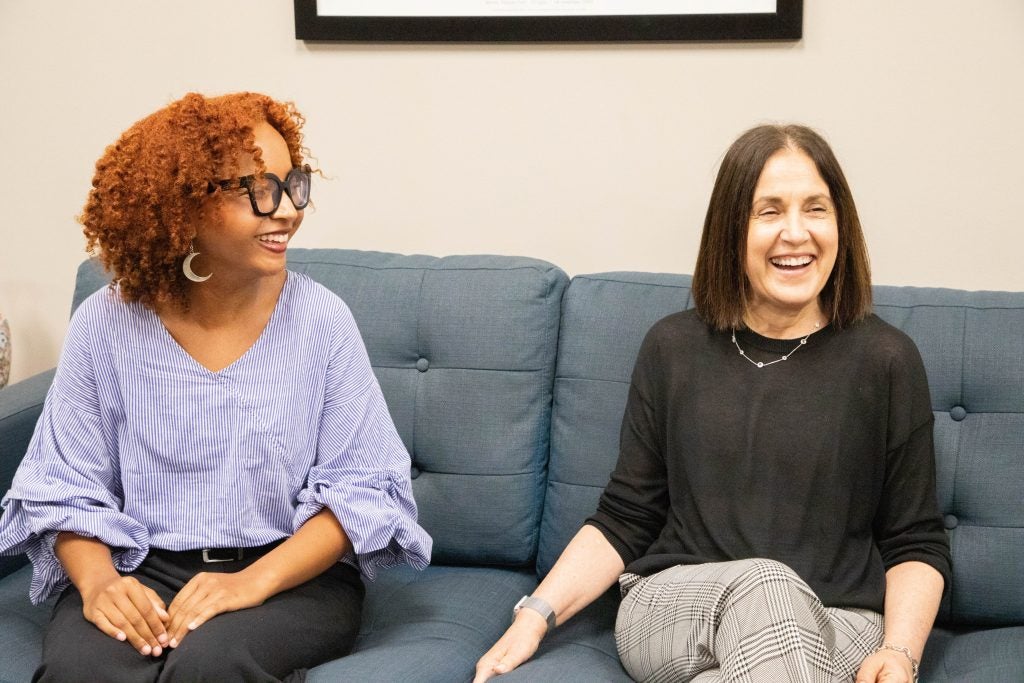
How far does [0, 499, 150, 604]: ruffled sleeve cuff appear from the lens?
1676 millimetres

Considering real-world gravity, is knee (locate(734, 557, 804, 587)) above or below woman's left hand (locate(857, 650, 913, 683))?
above

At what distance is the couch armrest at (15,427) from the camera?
1979 mm

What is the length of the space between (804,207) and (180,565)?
42.2 inches

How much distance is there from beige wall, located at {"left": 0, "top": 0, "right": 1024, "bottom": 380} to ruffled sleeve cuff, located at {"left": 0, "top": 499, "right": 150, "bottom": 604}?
100 cm

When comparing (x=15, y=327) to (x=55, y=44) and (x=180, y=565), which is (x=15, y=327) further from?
(x=180, y=565)

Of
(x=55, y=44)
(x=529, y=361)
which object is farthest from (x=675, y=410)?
(x=55, y=44)

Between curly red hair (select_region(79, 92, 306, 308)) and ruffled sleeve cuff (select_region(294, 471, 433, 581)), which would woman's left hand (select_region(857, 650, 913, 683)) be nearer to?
ruffled sleeve cuff (select_region(294, 471, 433, 581))

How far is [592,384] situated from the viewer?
2016mm

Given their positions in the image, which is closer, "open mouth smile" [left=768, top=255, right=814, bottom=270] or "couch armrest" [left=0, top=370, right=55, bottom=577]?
"open mouth smile" [left=768, top=255, right=814, bottom=270]

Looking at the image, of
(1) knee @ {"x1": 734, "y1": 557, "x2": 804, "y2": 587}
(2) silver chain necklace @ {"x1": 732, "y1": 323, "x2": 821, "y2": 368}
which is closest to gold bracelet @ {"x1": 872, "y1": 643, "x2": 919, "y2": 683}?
(1) knee @ {"x1": 734, "y1": 557, "x2": 804, "y2": 587}

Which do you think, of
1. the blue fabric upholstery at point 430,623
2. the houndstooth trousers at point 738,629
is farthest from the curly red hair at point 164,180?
the houndstooth trousers at point 738,629

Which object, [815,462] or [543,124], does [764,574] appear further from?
[543,124]

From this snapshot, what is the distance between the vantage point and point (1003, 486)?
1807mm

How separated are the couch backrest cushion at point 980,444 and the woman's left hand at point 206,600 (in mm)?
1076
